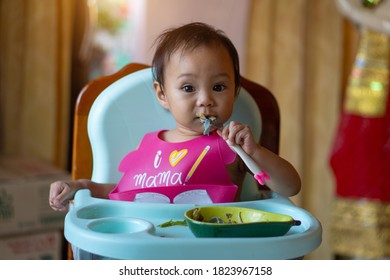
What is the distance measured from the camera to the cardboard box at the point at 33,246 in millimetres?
1697

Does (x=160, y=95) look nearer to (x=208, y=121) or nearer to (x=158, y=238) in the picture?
(x=208, y=121)

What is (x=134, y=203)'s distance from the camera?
0.81 meters

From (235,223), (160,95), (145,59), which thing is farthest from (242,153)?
(145,59)

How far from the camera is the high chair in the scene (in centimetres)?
66

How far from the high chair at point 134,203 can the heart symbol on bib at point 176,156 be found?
0.29 feet

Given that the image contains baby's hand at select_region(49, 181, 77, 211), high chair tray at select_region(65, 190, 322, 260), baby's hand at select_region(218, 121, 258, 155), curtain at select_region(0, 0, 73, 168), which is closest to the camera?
high chair tray at select_region(65, 190, 322, 260)

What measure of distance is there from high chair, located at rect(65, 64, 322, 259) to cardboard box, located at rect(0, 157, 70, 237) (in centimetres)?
75

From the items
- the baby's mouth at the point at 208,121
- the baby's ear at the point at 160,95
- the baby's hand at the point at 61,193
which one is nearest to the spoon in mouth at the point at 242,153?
the baby's mouth at the point at 208,121

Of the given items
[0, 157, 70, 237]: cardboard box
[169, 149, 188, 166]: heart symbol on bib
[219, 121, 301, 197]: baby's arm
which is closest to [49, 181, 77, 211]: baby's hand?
[169, 149, 188, 166]: heart symbol on bib

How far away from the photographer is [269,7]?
200 centimetres

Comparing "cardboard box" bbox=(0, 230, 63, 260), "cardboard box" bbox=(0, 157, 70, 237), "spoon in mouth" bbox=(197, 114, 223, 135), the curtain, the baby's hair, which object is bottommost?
"cardboard box" bbox=(0, 230, 63, 260)

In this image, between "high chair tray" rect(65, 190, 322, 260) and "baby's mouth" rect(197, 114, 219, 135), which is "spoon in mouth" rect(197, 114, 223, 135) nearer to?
"baby's mouth" rect(197, 114, 219, 135)
